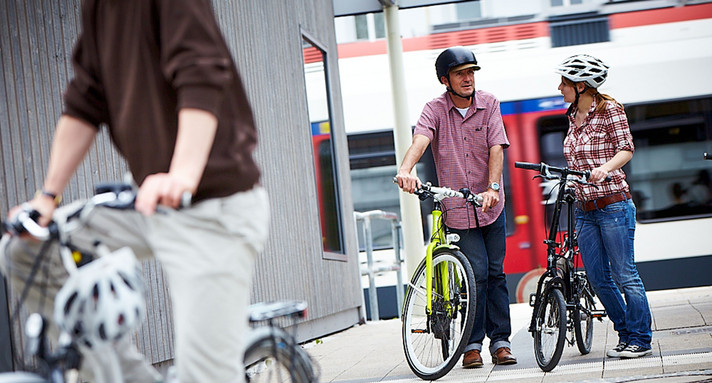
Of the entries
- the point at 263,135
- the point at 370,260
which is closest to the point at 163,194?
the point at 263,135

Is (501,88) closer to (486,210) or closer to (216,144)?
(486,210)

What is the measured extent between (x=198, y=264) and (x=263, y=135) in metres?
6.50

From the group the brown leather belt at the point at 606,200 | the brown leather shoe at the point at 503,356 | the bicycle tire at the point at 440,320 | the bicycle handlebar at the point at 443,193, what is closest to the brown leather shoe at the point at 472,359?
the brown leather shoe at the point at 503,356

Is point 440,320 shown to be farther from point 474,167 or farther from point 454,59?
point 454,59

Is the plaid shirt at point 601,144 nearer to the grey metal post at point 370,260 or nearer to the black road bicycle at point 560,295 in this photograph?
the black road bicycle at point 560,295

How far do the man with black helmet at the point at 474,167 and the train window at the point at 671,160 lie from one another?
9.33m

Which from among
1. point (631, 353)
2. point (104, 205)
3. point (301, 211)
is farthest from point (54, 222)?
point (301, 211)

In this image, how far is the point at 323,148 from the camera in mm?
11625

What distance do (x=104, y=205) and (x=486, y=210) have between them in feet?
13.2

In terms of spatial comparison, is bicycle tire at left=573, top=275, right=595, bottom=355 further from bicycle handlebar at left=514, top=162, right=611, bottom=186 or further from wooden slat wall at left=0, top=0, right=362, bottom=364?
wooden slat wall at left=0, top=0, right=362, bottom=364

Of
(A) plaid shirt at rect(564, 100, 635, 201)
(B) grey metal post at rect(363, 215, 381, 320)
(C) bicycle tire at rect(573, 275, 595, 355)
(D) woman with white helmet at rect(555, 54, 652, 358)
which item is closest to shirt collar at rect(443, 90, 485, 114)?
(D) woman with white helmet at rect(555, 54, 652, 358)

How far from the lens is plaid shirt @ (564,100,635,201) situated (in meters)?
6.11

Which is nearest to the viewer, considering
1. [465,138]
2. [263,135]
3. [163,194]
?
[163,194]

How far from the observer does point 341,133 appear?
1241 cm
